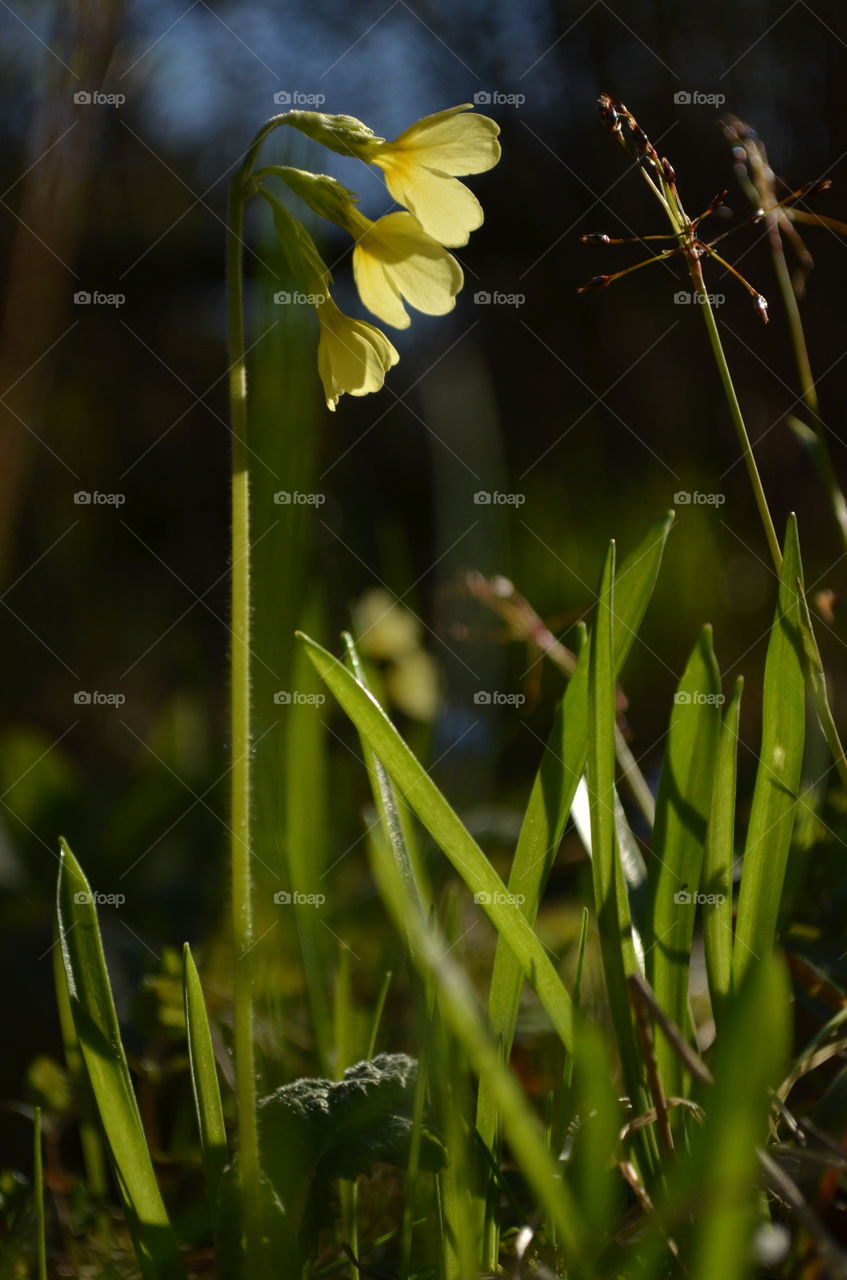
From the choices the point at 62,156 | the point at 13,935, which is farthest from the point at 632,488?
the point at 13,935

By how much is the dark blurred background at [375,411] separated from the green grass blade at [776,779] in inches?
17.9

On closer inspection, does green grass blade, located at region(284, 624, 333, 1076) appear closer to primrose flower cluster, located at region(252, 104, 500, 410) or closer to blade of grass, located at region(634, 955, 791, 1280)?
primrose flower cluster, located at region(252, 104, 500, 410)

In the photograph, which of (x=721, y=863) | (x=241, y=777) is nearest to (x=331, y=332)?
(x=241, y=777)

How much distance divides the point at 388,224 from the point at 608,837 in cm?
34

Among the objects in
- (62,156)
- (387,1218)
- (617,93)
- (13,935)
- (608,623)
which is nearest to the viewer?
(608,623)

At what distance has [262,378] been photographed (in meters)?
0.57

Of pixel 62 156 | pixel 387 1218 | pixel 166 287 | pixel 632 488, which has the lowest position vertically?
pixel 387 1218

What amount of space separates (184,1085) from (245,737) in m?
0.51

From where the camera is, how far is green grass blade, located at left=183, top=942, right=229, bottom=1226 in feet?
1.73

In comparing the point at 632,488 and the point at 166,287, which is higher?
the point at 166,287

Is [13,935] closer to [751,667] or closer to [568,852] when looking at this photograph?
[568,852]

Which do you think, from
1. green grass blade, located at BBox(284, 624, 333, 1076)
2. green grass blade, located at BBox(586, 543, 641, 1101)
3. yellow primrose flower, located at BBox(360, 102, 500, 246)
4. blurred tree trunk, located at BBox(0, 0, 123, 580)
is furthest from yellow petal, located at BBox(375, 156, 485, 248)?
blurred tree trunk, located at BBox(0, 0, 123, 580)

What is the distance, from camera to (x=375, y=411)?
238cm

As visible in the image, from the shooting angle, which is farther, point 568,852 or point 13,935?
point 568,852
